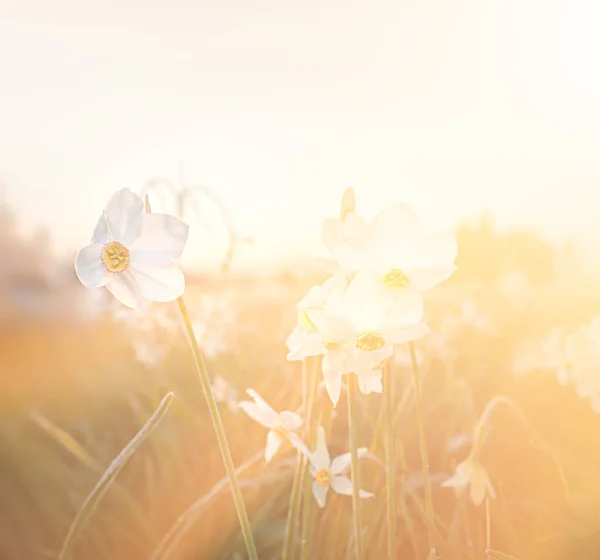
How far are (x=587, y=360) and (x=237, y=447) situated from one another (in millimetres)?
1441

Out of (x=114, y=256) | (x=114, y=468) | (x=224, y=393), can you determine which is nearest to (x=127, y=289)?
(x=114, y=256)

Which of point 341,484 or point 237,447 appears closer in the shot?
point 341,484

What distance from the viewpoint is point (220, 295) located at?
16.8 ft

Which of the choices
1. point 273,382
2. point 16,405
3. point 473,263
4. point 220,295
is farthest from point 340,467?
point 473,263

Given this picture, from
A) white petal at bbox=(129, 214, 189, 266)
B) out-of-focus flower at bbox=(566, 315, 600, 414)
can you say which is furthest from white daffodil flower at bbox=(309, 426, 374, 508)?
out-of-focus flower at bbox=(566, 315, 600, 414)

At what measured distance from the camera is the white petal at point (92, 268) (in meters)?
0.93

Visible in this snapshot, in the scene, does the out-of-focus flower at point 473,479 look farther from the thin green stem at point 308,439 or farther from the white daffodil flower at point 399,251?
the white daffodil flower at point 399,251

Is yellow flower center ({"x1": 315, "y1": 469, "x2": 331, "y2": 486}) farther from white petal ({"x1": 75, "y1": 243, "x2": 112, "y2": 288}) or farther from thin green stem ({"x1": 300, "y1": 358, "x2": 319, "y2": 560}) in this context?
white petal ({"x1": 75, "y1": 243, "x2": 112, "y2": 288})

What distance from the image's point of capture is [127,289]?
957 millimetres

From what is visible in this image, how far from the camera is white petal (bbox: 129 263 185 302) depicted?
35.5 inches

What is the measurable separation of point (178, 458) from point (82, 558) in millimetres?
564

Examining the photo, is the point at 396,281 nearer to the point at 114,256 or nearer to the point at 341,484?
the point at 114,256

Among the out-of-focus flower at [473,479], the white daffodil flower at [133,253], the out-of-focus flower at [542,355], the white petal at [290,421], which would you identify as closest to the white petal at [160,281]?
the white daffodil flower at [133,253]

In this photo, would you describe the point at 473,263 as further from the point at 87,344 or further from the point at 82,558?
the point at 82,558
